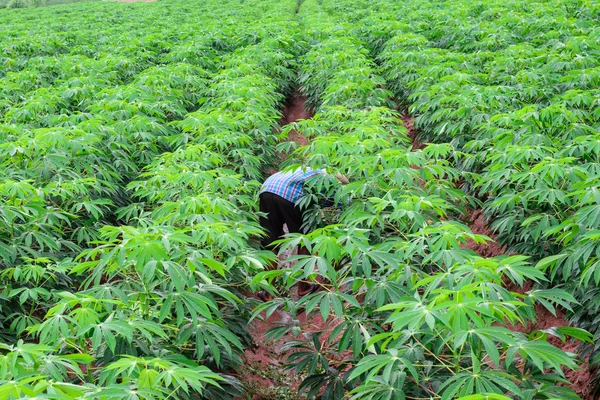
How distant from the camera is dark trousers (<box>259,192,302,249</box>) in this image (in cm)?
450

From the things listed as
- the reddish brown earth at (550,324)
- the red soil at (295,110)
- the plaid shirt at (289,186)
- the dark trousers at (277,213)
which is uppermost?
the plaid shirt at (289,186)

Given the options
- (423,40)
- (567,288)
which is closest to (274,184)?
(567,288)

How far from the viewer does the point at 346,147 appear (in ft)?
14.1

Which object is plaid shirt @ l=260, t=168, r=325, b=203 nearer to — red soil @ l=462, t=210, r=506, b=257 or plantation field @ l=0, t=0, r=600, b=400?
plantation field @ l=0, t=0, r=600, b=400

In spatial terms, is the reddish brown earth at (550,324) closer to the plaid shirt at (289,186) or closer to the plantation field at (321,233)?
the plantation field at (321,233)

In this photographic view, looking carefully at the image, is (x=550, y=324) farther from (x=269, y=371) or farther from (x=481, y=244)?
Answer: (x=269, y=371)

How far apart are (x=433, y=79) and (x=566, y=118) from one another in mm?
2498

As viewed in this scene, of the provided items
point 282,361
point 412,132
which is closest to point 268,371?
point 282,361

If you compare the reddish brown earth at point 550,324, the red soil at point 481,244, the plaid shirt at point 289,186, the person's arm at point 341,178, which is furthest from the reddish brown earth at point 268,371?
the red soil at point 481,244

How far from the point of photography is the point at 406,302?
218 centimetres

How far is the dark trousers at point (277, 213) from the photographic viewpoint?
4.50 m

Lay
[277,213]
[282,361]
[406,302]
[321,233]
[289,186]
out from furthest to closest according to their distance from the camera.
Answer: [277,213] → [289,186] → [282,361] → [321,233] → [406,302]

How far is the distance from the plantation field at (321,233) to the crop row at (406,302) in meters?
0.01

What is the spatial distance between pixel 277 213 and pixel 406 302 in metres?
2.51
